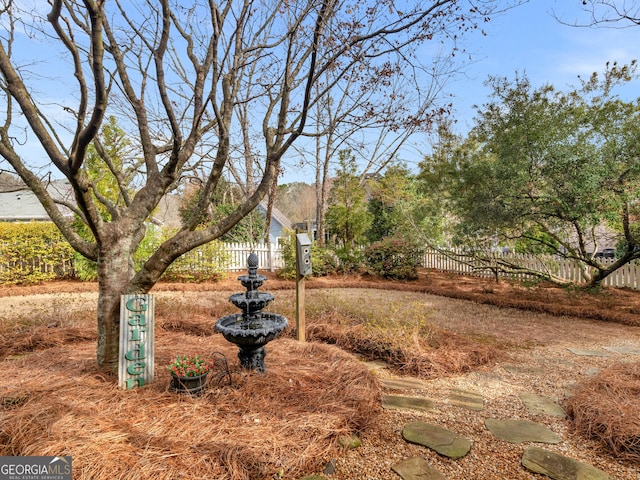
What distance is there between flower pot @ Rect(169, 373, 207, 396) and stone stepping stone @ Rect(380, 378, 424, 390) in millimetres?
1608

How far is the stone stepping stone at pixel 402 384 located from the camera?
3100mm

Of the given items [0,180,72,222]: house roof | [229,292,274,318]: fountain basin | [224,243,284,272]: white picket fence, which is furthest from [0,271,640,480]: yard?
[0,180,72,222]: house roof

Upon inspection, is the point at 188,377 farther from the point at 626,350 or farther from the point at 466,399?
the point at 626,350

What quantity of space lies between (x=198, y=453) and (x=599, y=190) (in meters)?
6.52

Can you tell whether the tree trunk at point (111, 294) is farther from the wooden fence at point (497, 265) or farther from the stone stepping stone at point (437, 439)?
the wooden fence at point (497, 265)

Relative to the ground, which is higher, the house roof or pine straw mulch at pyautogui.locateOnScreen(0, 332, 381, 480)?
the house roof

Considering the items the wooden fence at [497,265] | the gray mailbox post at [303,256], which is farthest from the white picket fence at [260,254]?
the gray mailbox post at [303,256]

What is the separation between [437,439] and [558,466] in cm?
67

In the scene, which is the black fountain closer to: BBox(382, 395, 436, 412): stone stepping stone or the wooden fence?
BBox(382, 395, 436, 412): stone stepping stone

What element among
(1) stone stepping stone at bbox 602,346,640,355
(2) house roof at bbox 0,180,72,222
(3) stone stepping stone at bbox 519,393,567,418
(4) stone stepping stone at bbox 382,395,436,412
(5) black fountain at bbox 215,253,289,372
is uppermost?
(2) house roof at bbox 0,180,72,222

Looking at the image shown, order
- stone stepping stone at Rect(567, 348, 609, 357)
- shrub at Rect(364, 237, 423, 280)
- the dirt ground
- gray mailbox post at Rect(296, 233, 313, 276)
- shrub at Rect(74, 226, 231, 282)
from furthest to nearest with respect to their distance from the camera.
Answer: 1. shrub at Rect(364, 237, 423, 280)
2. shrub at Rect(74, 226, 231, 282)
3. the dirt ground
4. gray mailbox post at Rect(296, 233, 313, 276)
5. stone stepping stone at Rect(567, 348, 609, 357)

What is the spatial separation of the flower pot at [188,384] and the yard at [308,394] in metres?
0.07

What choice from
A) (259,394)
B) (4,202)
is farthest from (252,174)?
(4,202)

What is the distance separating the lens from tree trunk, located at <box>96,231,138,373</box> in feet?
9.53
